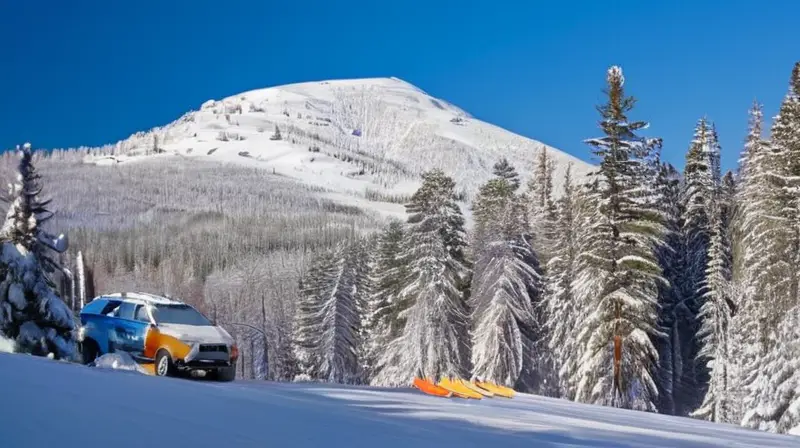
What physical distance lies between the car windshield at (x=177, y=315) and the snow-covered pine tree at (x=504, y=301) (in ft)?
75.3

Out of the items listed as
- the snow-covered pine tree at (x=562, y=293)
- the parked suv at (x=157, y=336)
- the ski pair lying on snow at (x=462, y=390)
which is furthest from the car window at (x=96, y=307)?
the snow-covered pine tree at (x=562, y=293)

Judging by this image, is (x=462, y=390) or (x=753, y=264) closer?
(x=462, y=390)

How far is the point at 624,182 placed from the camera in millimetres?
32375

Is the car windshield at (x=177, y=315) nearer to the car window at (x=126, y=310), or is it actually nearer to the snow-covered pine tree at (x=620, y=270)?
the car window at (x=126, y=310)

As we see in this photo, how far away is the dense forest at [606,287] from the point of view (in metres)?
30.6

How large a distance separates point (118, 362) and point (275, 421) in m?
8.42

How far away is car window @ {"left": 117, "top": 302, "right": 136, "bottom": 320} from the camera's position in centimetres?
1952

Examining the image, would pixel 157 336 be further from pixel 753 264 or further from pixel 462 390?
pixel 753 264

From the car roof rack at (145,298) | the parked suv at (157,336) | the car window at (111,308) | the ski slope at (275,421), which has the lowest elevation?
the ski slope at (275,421)

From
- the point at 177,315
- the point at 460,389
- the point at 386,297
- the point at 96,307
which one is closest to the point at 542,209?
the point at 386,297

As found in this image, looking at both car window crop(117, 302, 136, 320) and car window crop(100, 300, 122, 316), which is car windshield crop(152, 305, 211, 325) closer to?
car window crop(117, 302, 136, 320)

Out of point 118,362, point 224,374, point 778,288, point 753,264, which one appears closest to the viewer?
point 118,362

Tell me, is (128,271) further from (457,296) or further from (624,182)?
(624,182)

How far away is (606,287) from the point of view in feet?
103
